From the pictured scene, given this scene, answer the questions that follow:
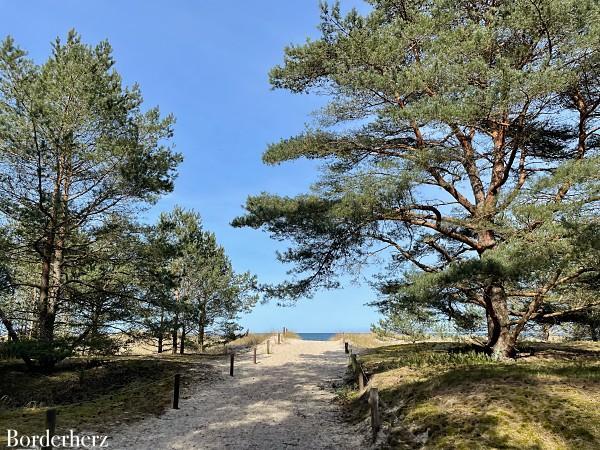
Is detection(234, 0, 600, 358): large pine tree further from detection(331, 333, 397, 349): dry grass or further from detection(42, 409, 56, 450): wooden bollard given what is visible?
detection(331, 333, 397, 349): dry grass

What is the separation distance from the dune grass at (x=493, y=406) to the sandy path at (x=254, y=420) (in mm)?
957

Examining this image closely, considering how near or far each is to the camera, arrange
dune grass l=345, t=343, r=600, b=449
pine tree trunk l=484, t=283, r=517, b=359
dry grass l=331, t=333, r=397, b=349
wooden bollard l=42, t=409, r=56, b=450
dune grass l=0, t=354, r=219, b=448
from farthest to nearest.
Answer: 1. dry grass l=331, t=333, r=397, b=349
2. pine tree trunk l=484, t=283, r=517, b=359
3. dune grass l=0, t=354, r=219, b=448
4. wooden bollard l=42, t=409, r=56, b=450
5. dune grass l=345, t=343, r=600, b=449

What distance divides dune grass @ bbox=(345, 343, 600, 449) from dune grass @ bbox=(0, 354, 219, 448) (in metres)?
5.82

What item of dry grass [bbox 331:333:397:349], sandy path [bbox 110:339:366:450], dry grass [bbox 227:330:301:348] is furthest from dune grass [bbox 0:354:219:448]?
dry grass [bbox 227:330:301:348]

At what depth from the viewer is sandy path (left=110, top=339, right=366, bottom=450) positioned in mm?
8461

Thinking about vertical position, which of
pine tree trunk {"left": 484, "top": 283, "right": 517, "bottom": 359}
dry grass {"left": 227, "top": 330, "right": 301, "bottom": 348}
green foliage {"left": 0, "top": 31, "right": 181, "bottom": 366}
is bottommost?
dry grass {"left": 227, "top": 330, "right": 301, "bottom": 348}

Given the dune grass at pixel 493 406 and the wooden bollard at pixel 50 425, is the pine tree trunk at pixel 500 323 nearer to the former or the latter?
the dune grass at pixel 493 406

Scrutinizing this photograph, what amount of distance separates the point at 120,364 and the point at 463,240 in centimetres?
1424

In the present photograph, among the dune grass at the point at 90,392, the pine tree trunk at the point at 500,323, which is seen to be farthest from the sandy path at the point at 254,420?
the pine tree trunk at the point at 500,323

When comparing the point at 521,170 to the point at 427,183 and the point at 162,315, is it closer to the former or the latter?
the point at 427,183

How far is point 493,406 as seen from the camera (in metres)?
7.48

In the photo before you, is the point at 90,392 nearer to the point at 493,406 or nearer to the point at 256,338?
the point at 493,406

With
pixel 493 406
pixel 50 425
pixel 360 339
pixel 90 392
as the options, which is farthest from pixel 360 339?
pixel 50 425

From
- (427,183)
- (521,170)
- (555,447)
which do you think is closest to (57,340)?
(427,183)
